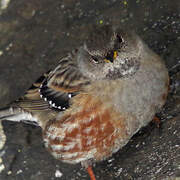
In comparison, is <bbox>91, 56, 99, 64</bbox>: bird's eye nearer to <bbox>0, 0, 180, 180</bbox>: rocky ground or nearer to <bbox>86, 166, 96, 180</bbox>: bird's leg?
<bbox>0, 0, 180, 180</bbox>: rocky ground

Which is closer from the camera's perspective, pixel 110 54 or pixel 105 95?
pixel 110 54

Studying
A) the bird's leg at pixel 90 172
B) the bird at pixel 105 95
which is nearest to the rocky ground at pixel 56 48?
the bird's leg at pixel 90 172

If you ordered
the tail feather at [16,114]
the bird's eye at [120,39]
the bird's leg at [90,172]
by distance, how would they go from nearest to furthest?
the bird's eye at [120,39] → the bird's leg at [90,172] → the tail feather at [16,114]

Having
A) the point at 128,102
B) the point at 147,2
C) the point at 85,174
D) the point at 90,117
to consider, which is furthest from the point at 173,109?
the point at 147,2

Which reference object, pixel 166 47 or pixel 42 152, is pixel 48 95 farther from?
pixel 166 47

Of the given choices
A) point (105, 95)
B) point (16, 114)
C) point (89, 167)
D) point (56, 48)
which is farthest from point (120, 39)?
point (56, 48)

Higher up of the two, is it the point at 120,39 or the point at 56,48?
the point at 120,39

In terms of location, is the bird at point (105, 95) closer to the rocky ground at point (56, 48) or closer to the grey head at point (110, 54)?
the grey head at point (110, 54)

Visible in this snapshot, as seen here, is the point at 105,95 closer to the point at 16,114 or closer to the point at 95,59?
the point at 95,59
